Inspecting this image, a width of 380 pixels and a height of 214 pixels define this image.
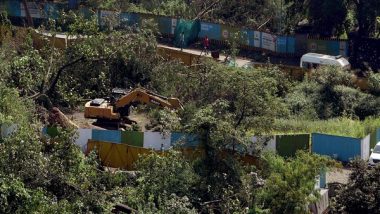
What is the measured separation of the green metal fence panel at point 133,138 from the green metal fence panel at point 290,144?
169 inches

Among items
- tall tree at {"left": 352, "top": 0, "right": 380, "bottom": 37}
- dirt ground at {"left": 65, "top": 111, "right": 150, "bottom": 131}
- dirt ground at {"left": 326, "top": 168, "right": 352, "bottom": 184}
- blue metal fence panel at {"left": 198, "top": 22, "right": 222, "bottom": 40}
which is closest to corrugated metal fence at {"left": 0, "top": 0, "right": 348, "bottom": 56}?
blue metal fence panel at {"left": 198, "top": 22, "right": 222, "bottom": 40}

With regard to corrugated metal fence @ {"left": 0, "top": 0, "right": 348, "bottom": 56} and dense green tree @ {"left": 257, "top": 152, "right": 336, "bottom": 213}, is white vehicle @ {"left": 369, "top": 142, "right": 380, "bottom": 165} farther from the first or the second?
corrugated metal fence @ {"left": 0, "top": 0, "right": 348, "bottom": 56}

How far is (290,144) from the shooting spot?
1133 inches

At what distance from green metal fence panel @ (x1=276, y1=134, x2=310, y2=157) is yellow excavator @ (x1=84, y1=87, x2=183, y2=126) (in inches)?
161

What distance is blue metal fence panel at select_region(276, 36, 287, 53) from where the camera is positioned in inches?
1663

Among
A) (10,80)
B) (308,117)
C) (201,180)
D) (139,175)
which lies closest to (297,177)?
(201,180)

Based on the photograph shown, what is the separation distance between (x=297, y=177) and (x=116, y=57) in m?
13.6

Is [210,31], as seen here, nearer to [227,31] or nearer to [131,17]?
[227,31]

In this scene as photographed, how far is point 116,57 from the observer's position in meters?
34.9

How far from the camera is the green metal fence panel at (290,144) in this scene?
28.6m

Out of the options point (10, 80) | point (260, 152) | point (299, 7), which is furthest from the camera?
point (299, 7)

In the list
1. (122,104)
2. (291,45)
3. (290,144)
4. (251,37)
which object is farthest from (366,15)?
(122,104)

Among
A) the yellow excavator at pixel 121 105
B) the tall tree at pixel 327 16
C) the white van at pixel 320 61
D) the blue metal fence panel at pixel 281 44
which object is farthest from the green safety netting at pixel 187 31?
the yellow excavator at pixel 121 105

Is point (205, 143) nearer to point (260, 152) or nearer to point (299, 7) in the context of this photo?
point (260, 152)
